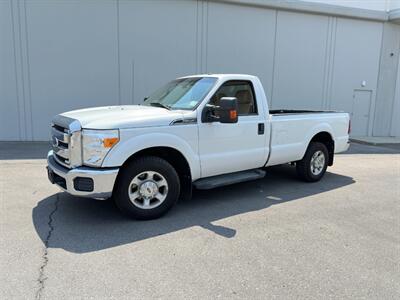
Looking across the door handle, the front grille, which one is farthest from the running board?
the front grille

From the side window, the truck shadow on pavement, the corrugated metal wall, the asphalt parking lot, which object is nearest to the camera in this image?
the asphalt parking lot

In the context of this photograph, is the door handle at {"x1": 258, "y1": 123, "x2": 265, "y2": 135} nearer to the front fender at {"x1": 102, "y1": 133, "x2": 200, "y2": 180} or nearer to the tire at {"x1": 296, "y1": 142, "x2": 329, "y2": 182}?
the front fender at {"x1": 102, "y1": 133, "x2": 200, "y2": 180}

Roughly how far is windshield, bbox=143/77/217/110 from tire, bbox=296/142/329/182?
105 inches


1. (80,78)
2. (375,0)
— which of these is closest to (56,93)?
(80,78)

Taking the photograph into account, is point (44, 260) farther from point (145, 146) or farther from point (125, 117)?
point (125, 117)

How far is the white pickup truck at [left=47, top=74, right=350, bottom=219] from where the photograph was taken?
4281 millimetres

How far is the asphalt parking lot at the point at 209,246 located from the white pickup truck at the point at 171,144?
17.6 inches

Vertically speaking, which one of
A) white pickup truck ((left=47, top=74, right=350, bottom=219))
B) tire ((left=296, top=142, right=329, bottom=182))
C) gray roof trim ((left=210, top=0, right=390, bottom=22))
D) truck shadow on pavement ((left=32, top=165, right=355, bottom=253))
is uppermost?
gray roof trim ((left=210, top=0, right=390, bottom=22))

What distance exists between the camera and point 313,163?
703 cm

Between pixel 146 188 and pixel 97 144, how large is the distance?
89cm

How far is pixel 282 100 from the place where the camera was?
48.9 feet

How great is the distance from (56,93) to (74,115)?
7817mm

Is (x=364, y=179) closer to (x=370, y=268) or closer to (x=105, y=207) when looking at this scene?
(x=370, y=268)

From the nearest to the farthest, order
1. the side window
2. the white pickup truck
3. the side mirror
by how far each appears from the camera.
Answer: the white pickup truck → the side mirror → the side window
